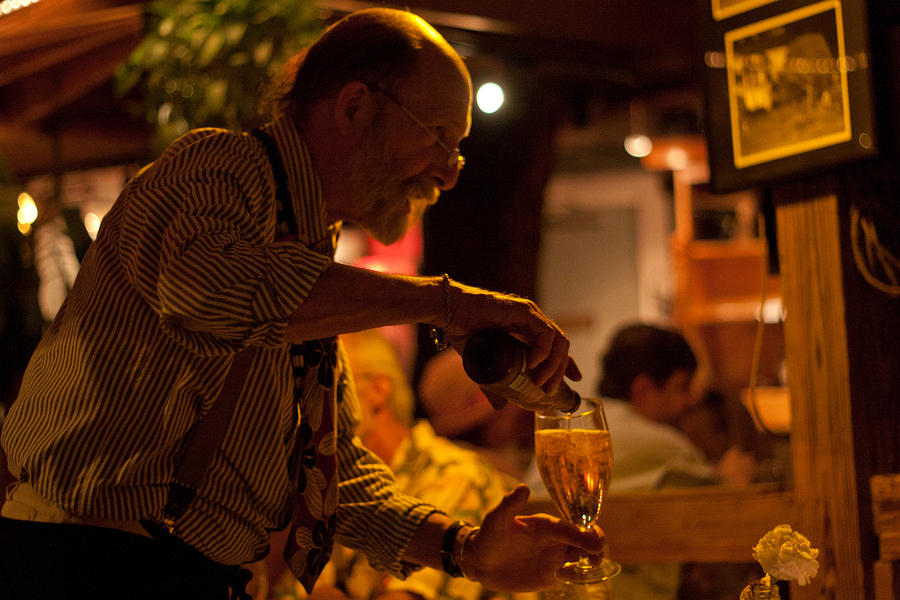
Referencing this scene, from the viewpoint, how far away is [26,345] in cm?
313

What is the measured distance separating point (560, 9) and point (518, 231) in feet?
3.63

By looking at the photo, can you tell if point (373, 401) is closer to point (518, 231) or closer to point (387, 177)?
point (387, 177)

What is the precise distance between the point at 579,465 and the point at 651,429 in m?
1.75

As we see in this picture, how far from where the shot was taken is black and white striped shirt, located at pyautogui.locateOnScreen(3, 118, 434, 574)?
3.68ft

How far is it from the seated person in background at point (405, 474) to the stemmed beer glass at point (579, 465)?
900 millimetres

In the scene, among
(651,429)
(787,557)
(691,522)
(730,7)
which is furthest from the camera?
(651,429)

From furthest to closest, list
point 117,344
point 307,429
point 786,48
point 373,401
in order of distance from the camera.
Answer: point 373,401 < point 786,48 < point 307,429 < point 117,344

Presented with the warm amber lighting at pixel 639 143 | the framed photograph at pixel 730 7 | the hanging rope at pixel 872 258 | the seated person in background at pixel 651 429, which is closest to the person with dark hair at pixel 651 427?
the seated person in background at pixel 651 429

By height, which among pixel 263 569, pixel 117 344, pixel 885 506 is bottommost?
pixel 263 569

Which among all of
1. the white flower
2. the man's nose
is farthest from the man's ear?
the white flower

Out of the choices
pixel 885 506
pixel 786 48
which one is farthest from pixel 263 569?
pixel 786 48

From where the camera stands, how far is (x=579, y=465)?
1.36 metres

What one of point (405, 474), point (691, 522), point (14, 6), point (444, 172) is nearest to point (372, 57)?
point (444, 172)

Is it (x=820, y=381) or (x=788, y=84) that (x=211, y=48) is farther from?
(x=820, y=381)
